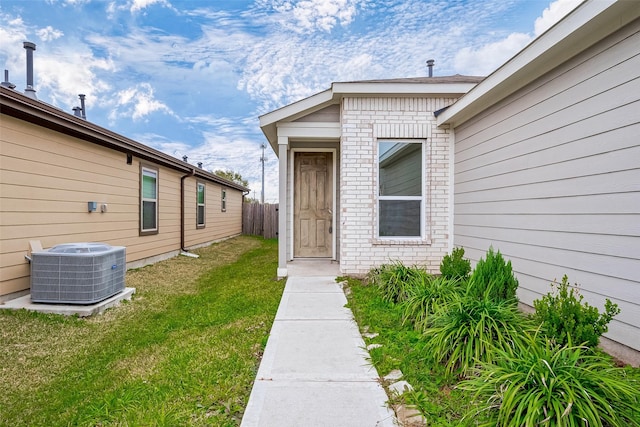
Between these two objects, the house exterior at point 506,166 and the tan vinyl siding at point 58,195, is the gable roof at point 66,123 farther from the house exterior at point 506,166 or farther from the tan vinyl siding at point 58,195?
the house exterior at point 506,166

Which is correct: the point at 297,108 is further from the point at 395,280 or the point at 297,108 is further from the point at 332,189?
the point at 395,280

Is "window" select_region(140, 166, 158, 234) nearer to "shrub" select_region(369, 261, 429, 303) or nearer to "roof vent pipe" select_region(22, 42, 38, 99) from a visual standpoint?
"roof vent pipe" select_region(22, 42, 38, 99)

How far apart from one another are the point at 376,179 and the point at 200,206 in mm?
7703

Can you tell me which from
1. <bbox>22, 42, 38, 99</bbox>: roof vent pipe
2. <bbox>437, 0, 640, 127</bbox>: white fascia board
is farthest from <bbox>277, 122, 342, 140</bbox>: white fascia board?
<bbox>22, 42, 38, 99</bbox>: roof vent pipe

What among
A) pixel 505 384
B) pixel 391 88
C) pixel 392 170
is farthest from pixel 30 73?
pixel 505 384

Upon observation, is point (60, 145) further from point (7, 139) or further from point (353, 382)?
point (353, 382)

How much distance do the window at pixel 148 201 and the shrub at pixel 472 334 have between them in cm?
689

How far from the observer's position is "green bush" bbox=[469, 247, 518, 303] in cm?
301

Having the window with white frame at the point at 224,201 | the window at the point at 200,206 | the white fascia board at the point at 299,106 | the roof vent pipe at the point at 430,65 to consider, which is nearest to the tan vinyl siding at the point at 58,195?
the window at the point at 200,206

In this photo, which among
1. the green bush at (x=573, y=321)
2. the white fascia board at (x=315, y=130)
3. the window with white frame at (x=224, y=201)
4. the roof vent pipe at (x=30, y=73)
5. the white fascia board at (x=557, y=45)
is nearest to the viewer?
the green bush at (x=573, y=321)

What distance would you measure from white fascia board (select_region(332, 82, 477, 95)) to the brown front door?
1733 mm

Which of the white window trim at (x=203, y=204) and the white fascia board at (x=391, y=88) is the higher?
the white fascia board at (x=391, y=88)

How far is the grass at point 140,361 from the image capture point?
6.57 feet

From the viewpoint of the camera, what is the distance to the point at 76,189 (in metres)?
5.23
